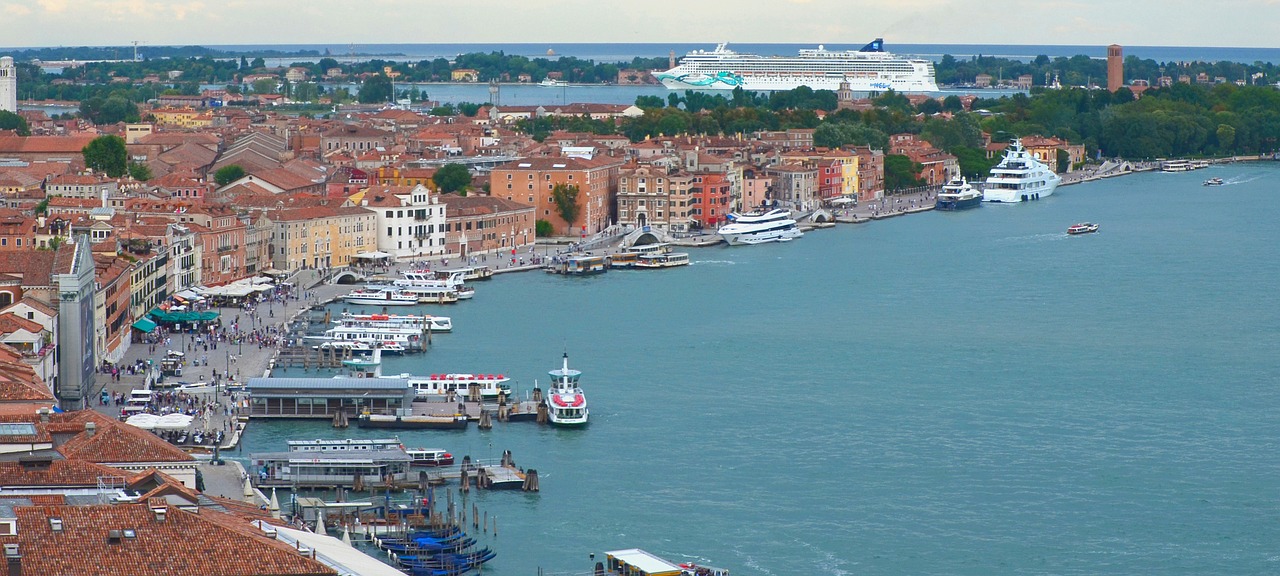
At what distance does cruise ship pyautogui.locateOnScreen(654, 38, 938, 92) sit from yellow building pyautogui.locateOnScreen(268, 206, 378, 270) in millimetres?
46350

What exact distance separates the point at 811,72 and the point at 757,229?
45.6m

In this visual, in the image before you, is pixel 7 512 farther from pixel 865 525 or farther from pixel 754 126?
pixel 754 126

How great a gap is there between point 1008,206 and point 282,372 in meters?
20.2

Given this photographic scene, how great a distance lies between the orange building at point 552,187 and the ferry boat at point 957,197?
7084 millimetres

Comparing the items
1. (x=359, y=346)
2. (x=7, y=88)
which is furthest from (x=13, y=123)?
(x=359, y=346)

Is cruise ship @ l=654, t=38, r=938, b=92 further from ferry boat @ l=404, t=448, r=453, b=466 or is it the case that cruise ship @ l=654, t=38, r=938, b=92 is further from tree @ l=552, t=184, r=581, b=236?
ferry boat @ l=404, t=448, r=453, b=466

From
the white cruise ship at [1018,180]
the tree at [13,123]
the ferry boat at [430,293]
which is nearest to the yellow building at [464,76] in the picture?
the tree at [13,123]

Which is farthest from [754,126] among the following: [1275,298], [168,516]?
[168,516]

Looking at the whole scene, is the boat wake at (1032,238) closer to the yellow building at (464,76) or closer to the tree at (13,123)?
the tree at (13,123)

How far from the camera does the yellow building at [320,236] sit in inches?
885

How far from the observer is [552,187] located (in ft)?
88.5

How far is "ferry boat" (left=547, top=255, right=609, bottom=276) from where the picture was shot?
2325 cm

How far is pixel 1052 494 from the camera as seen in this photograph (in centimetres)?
1205

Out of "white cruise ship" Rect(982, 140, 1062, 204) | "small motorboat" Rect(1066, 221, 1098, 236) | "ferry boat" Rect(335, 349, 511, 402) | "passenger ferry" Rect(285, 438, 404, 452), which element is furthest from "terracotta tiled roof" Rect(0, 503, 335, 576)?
"white cruise ship" Rect(982, 140, 1062, 204)
